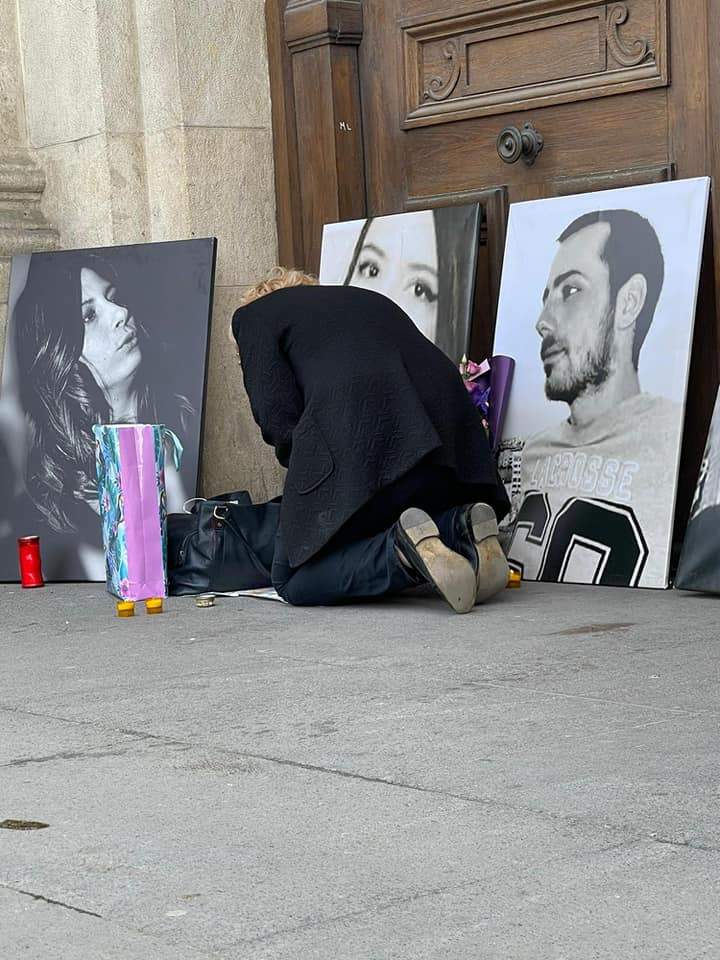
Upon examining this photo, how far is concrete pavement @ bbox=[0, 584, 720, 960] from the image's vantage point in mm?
2326

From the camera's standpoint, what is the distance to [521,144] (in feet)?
20.6

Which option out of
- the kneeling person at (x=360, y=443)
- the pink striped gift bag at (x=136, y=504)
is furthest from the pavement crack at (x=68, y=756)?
the pink striped gift bag at (x=136, y=504)

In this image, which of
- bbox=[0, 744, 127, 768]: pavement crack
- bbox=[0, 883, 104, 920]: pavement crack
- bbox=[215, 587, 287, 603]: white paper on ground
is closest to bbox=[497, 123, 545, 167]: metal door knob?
bbox=[215, 587, 287, 603]: white paper on ground

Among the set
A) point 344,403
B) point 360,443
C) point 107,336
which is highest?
point 107,336

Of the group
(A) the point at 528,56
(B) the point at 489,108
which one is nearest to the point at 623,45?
(A) the point at 528,56

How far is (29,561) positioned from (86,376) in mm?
822

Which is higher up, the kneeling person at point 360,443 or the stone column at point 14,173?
the stone column at point 14,173

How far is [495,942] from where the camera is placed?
2234 millimetres

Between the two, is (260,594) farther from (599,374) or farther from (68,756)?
(68,756)

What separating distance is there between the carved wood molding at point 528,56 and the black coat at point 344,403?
1.23m

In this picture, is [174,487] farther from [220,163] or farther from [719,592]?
[719,592]

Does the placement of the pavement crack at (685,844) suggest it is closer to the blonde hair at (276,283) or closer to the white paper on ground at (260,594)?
the white paper on ground at (260,594)

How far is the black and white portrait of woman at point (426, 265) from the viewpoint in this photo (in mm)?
6297

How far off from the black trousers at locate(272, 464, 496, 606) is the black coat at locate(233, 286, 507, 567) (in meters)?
0.07
